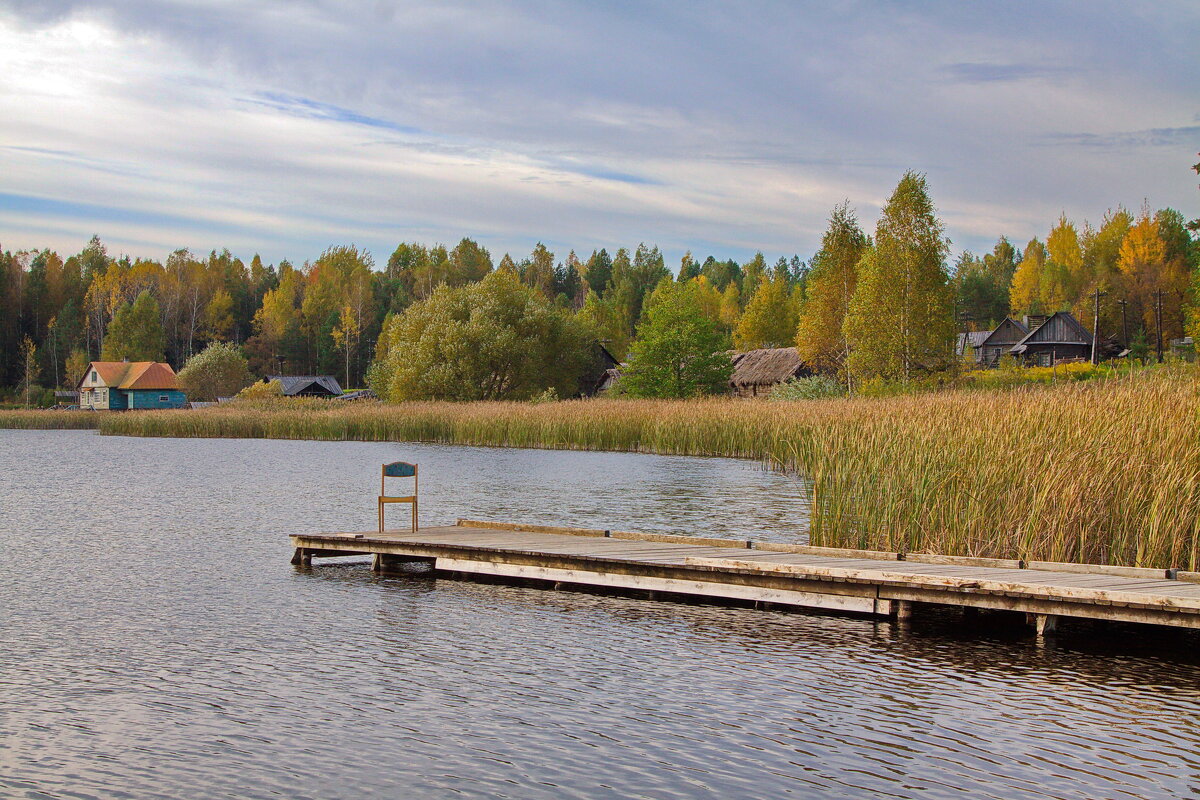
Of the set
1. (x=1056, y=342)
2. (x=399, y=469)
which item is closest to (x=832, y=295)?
(x=1056, y=342)

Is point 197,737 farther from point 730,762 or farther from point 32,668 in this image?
point 730,762

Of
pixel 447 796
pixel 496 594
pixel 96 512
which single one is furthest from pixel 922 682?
pixel 96 512

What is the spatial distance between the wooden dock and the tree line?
108ft

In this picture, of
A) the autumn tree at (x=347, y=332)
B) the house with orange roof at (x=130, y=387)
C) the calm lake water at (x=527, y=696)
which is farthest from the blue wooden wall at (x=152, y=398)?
the calm lake water at (x=527, y=696)

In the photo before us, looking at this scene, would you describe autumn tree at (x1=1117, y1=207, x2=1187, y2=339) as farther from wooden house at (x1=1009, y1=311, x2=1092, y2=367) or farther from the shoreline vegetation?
the shoreline vegetation

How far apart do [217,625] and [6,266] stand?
11832 centimetres

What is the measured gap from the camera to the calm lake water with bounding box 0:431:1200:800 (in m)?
6.87

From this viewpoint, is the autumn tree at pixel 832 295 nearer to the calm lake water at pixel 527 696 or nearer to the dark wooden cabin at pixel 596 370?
the dark wooden cabin at pixel 596 370

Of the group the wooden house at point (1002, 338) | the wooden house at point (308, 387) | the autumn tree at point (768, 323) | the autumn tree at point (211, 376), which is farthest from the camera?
the wooden house at point (308, 387)

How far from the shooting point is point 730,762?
7141 millimetres

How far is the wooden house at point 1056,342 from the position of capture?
8344 cm

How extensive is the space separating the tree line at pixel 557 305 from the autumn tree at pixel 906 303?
60 millimetres

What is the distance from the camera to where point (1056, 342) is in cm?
8344

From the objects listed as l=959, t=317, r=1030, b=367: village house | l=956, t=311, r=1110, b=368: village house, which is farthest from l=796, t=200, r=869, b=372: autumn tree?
l=959, t=317, r=1030, b=367: village house
